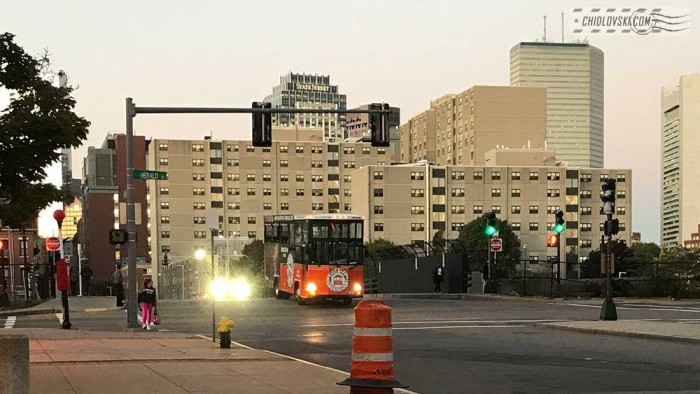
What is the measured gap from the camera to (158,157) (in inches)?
6476

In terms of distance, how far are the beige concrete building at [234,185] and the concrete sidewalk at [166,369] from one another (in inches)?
5817

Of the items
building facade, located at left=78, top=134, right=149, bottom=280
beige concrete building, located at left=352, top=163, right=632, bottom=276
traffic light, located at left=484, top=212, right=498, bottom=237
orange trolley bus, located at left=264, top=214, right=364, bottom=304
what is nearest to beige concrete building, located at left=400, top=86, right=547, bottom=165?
beige concrete building, located at left=352, top=163, right=632, bottom=276

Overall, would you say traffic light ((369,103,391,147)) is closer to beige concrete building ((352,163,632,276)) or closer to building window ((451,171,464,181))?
beige concrete building ((352,163,632,276))

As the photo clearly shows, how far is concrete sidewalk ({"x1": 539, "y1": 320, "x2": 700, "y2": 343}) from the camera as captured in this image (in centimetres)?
1923

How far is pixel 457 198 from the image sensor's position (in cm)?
15950

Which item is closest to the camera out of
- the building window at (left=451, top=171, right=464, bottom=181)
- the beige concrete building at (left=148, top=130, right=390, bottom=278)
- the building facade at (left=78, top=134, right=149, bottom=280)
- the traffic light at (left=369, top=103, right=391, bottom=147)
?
the traffic light at (left=369, top=103, right=391, bottom=147)

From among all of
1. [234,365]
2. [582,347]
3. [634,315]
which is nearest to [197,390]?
[234,365]

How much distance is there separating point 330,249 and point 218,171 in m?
135

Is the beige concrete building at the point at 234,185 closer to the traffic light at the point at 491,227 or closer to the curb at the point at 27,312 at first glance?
the traffic light at the point at 491,227

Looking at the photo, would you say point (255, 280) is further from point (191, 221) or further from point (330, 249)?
point (330, 249)

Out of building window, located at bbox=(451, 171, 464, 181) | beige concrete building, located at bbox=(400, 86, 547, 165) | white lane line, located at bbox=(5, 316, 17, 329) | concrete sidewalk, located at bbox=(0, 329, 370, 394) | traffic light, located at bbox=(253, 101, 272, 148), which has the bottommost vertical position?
white lane line, located at bbox=(5, 316, 17, 329)

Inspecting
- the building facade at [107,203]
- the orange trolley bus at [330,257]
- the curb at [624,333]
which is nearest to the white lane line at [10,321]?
the orange trolley bus at [330,257]

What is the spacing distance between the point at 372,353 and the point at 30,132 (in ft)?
38.6

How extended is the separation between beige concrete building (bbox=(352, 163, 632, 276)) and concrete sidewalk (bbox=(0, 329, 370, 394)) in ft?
455
